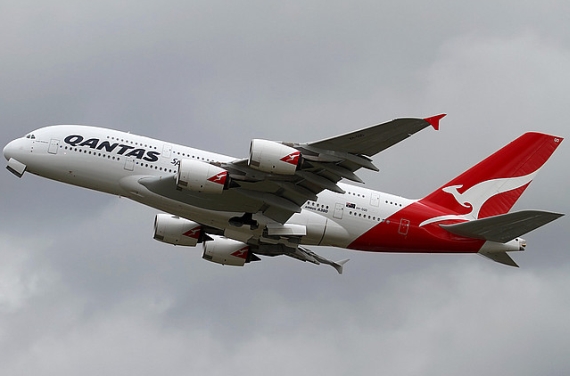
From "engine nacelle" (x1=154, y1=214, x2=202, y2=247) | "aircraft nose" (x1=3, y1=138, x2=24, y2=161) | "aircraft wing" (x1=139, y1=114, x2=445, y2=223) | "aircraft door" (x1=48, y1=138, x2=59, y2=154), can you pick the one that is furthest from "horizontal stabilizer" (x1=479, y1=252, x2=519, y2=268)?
"aircraft nose" (x1=3, y1=138, x2=24, y2=161)

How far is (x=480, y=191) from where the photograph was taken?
5759cm

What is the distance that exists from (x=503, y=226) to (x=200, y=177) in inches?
610

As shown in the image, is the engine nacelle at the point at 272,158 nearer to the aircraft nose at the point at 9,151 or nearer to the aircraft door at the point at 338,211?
the aircraft door at the point at 338,211

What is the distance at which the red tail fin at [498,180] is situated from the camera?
56.9m

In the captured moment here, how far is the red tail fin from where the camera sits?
56859mm

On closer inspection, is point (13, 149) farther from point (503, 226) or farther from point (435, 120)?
point (503, 226)

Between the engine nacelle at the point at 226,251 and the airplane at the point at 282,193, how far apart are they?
84.2 inches

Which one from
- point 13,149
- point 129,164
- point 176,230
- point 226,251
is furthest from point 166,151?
point 226,251

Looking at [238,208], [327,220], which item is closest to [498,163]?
[327,220]

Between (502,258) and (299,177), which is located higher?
(299,177)

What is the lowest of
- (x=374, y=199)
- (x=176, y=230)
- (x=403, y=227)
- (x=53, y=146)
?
(x=176, y=230)

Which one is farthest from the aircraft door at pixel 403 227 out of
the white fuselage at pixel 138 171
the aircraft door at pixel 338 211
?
the aircraft door at pixel 338 211

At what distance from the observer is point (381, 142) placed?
46.8 m

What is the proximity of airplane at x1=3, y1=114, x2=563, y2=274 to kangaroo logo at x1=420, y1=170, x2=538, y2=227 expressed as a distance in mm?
62
